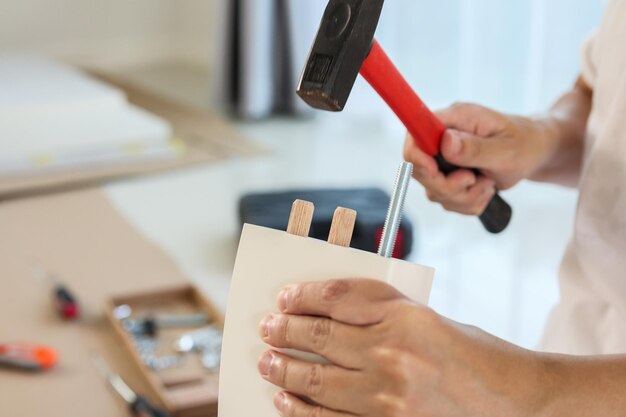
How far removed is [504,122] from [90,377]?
1.43 ft

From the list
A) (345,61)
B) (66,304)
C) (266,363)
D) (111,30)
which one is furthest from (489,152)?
(111,30)

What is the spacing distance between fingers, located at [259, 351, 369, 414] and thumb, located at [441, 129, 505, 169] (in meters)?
0.29

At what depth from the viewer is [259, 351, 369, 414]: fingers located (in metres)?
0.51

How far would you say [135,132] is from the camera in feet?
5.46

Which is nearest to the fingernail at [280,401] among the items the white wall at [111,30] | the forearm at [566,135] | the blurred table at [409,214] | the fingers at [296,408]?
the fingers at [296,408]

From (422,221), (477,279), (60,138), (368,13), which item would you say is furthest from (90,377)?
(60,138)

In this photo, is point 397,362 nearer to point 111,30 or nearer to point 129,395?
point 129,395

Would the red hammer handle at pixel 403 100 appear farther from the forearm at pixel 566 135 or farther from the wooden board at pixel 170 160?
the wooden board at pixel 170 160

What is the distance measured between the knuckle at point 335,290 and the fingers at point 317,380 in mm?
39

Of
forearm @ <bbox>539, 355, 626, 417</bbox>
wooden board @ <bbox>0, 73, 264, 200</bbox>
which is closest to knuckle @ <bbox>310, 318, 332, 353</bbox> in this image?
forearm @ <bbox>539, 355, 626, 417</bbox>

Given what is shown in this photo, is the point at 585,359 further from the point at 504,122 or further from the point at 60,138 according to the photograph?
the point at 60,138

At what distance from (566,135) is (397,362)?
416 mm

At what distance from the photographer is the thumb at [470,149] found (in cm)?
78

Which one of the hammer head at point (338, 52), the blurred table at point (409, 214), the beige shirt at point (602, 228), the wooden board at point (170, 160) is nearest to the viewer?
the hammer head at point (338, 52)
